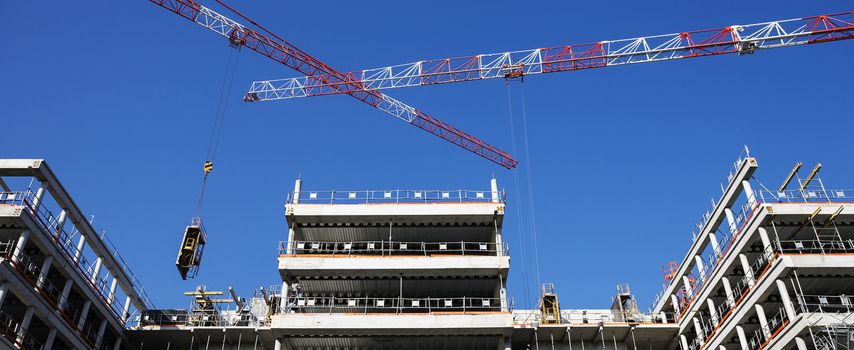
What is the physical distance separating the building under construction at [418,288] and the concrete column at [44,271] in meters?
0.09

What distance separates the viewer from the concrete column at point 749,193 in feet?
156

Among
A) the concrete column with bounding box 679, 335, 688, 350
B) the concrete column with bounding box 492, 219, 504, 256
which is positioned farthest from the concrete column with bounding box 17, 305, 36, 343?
the concrete column with bounding box 679, 335, 688, 350

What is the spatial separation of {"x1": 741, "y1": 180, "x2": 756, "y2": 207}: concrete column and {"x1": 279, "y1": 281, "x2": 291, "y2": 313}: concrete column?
3380 cm

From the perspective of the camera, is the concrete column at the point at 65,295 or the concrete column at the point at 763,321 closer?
the concrete column at the point at 763,321

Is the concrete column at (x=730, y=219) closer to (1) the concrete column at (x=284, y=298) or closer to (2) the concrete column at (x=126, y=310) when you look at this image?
(1) the concrete column at (x=284, y=298)

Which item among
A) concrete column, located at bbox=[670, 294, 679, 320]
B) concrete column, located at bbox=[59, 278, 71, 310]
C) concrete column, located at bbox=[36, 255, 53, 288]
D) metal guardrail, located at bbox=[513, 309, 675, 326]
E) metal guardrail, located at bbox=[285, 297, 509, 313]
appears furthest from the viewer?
concrete column, located at bbox=[670, 294, 679, 320]

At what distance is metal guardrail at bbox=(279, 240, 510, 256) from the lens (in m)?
56.4

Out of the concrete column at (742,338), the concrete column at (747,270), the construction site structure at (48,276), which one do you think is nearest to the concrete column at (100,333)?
the construction site structure at (48,276)

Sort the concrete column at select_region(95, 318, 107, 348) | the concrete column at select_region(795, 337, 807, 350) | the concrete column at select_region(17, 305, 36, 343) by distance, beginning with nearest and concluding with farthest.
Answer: the concrete column at select_region(795, 337, 807, 350) → the concrete column at select_region(17, 305, 36, 343) → the concrete column at select_region(95, 318, 107, 348)

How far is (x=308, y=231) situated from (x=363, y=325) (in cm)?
1127

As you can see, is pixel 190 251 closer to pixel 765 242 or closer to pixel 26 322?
pixel 26 322

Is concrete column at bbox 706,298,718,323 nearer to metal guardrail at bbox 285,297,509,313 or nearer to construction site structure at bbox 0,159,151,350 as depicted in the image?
metal guardrail at bbox 285,297,509,313

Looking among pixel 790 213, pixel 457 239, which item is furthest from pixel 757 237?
pixel 457 239

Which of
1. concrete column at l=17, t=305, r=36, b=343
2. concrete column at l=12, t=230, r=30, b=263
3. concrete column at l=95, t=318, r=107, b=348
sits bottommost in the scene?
concrete column at l=17, t=305, r=36, b=343
